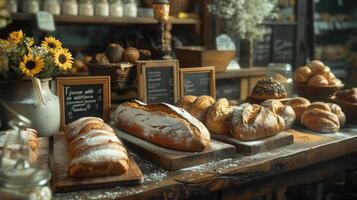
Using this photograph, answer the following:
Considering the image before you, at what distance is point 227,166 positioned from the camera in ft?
3.96

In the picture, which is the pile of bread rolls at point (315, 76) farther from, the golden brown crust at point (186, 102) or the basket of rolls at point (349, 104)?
the golden brown crust at point (186, 102)

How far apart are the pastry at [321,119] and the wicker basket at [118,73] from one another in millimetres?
777

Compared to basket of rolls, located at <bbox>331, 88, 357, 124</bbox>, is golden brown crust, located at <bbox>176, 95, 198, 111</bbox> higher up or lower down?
higher up

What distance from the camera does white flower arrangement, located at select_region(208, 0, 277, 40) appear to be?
137 inches

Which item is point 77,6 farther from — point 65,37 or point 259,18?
point 259,18

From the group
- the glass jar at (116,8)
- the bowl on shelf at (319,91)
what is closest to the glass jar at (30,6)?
the glass jar at (116,8)

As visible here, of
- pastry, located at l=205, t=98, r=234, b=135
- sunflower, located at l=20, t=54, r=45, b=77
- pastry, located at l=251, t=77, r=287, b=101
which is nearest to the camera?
sunflower, located at l=20, t=54, r=45, b=77

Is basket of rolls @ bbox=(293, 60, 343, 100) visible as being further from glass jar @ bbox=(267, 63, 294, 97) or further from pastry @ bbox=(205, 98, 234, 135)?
pastry @ bbox=(205, 98, 234, 135)

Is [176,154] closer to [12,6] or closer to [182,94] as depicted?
[182,94]

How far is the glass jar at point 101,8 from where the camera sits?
3.09 meters

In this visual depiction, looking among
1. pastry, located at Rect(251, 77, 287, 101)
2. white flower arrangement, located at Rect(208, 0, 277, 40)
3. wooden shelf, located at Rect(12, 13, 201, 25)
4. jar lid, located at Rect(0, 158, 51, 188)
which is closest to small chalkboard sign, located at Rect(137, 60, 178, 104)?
pastry, located at Rect(251, 77, 287, 101)

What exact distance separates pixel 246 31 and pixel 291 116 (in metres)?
2.09

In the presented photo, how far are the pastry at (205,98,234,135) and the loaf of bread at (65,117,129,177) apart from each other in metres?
0.40

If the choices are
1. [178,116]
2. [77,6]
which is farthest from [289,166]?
[77,6]
